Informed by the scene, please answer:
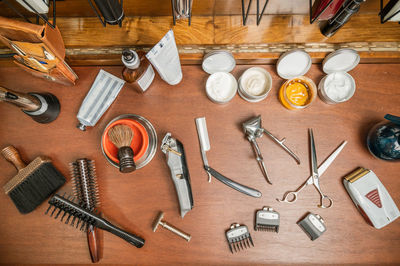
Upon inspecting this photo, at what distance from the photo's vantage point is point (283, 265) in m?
0.94

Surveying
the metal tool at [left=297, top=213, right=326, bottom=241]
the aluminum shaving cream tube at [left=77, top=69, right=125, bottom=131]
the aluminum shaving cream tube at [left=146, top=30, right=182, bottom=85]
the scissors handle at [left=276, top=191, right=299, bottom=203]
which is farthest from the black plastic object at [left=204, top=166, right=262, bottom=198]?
the aluminum shaving cream tube at [left=77, top=69, right=125, bottom=131]

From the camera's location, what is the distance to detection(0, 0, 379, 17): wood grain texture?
2.99 ft

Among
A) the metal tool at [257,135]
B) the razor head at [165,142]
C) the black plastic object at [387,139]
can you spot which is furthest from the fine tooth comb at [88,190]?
the black plastic object at [387,139]

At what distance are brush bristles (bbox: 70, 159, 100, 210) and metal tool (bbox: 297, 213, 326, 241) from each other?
0.85 metres

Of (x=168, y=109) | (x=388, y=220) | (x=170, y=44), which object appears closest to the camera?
(x=170, y=44)

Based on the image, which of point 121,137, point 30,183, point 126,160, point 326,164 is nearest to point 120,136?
point 121,137

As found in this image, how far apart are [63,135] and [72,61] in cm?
33

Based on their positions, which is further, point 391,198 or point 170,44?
point 391,198

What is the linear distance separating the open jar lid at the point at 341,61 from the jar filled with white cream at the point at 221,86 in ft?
1.28

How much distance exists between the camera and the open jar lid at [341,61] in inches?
35.4

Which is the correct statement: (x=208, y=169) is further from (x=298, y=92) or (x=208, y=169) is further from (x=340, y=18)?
(x=340, y=18)

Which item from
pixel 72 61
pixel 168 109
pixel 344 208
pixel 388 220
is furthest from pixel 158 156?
pixel 388 220

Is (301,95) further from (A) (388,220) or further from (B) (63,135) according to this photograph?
(B) (63,135)

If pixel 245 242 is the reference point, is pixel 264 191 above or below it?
above
